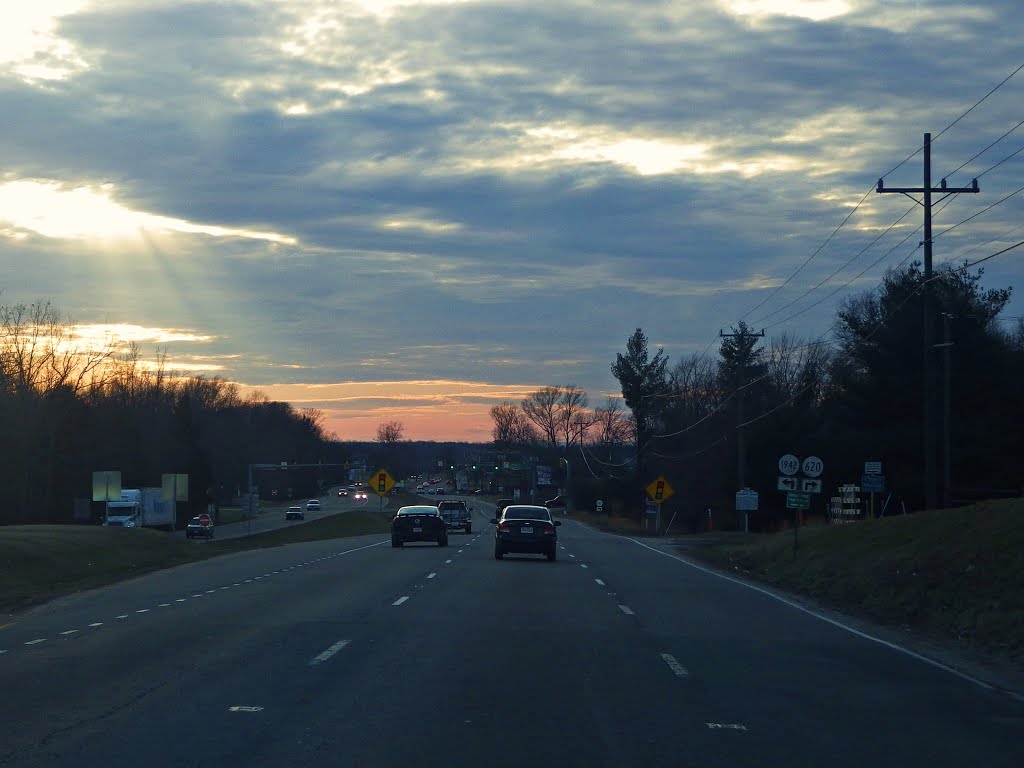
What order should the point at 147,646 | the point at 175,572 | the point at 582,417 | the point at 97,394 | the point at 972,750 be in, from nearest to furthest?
1. the point at 972,750
2. the point at 147,646
3. the point at 175,572
4. the point at 97,394
5. the point at 582,417

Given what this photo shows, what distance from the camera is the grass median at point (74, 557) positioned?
29125 millimetres

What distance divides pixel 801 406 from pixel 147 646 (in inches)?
2830

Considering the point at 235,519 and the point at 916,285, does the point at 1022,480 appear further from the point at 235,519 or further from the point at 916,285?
the point at 235,519

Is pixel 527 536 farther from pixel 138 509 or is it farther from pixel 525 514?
pixel 138 509

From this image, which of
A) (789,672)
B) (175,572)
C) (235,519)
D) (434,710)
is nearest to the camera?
(434,710)

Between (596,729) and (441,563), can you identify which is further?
(441,563)

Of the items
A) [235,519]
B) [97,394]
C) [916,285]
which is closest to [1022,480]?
[916,285]

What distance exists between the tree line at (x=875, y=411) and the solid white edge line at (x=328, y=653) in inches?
1014

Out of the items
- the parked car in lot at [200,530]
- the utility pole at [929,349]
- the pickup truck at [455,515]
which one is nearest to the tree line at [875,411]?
the utility pole at [929,349]

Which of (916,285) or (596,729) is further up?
(916,285)

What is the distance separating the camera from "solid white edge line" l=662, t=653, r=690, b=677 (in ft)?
43.9

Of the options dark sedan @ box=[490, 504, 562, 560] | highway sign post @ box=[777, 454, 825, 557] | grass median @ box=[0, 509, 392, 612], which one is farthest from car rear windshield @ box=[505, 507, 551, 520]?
grass median @ box=[0, 509, 392, 612]

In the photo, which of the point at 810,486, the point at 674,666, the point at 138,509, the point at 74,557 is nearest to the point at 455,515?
the point at 138,509

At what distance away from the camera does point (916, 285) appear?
188 ft
